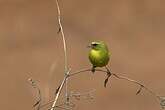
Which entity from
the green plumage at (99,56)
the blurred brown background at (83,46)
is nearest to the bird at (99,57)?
the green plumage at (99,56)

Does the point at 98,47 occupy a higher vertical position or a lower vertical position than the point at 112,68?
higher

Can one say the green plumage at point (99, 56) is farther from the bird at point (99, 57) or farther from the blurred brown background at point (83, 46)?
the blurred brown background at point (83, 46)

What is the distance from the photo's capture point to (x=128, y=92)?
593 cm

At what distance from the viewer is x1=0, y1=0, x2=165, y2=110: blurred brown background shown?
584 cm

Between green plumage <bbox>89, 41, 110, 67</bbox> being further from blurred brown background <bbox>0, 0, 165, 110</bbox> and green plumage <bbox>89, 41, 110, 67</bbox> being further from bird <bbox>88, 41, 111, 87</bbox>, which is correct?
blurred brown background <bbox>0, 0, 165, 110</bbox>

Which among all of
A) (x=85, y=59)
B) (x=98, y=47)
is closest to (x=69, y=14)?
(x=85, y=59)

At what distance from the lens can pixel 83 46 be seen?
6.65 metres

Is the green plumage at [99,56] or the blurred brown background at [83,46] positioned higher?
the green plumage at [99,56]

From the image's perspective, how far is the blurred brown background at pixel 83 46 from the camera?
230 inches

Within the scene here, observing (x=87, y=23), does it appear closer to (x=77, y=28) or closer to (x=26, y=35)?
(x=77, y=28)

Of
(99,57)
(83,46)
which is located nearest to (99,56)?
(99,57)

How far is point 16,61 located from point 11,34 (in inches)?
16.4

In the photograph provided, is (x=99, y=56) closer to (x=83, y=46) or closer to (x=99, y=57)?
(x=99, y=57)

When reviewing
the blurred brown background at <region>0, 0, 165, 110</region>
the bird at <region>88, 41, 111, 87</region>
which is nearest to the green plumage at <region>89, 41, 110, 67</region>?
the bird at <region>88, 41, 111, 87</region>
